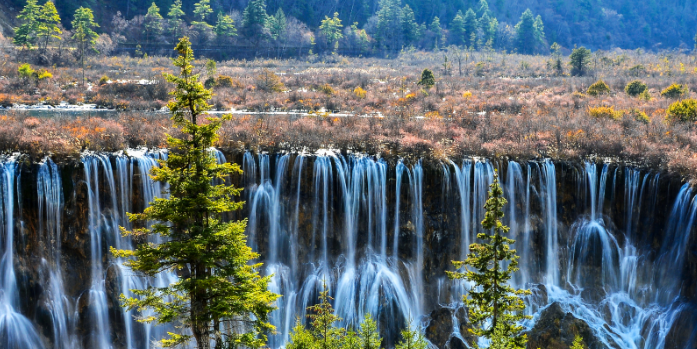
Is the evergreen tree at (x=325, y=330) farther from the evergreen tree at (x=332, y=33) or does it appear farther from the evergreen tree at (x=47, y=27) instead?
the evergreen tree at (x=332, y=33)

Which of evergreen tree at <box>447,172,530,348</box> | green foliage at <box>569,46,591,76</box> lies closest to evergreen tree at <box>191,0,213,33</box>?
green foliage at <box>569,46,591,76</box>

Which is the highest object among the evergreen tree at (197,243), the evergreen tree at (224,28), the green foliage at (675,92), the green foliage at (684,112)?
the evergreen tree at (224,28)

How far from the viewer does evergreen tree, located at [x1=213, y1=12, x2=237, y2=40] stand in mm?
94562

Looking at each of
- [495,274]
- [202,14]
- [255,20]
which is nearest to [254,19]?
[255,20]

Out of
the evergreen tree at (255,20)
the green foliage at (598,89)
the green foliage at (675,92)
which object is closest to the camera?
the green foliage at (675,92)

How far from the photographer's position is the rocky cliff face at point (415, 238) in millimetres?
24750

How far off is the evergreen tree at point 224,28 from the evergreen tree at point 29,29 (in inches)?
1170

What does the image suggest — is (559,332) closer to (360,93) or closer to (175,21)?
(360,93)

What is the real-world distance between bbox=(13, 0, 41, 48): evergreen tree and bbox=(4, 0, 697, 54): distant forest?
59.4ft

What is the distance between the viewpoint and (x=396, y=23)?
111438 millimetres

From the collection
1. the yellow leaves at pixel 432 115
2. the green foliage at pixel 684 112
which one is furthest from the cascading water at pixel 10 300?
the green foliage at pixel 684 112

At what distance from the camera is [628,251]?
28.1 m

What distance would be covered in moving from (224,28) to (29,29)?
3235 centimetres

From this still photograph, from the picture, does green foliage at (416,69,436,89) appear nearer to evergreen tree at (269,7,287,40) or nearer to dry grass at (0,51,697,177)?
dry grass at (0,51,697,177)
